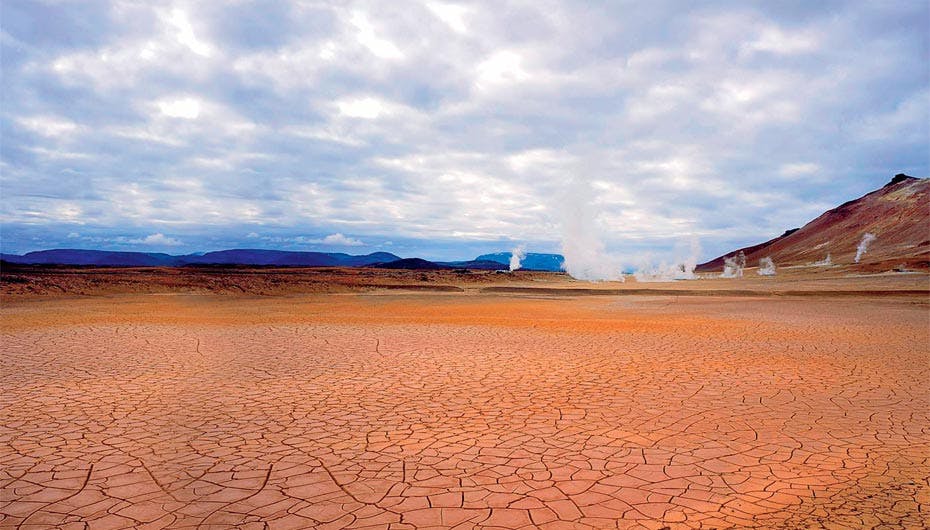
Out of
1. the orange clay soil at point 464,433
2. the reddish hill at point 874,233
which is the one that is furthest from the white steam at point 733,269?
the orange clay soil at point 464,433

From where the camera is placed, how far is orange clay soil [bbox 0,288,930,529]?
3.73 metres

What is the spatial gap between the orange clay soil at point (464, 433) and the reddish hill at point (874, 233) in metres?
50.7

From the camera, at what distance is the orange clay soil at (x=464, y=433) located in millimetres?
3734

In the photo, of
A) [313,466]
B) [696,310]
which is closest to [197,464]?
[313,466]

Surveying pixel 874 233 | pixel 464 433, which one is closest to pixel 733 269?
pixel 874 233

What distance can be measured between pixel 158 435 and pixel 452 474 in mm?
3194

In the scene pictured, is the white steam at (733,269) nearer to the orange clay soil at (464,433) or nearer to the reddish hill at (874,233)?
the reddish hill at (874,233)

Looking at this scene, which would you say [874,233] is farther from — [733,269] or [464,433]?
[464,433]

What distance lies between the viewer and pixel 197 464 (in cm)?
455

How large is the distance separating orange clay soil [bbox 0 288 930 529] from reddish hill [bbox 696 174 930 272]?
5066 cm

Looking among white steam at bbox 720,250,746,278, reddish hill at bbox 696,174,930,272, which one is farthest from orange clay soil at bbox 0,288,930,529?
white steam at bbox 720,250,746,278

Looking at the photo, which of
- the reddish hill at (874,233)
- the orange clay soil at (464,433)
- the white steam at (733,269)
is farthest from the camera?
the white steam at (733,269)

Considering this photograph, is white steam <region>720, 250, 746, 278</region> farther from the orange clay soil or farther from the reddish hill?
the orange clay soil

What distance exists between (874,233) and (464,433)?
100431 millimetres
